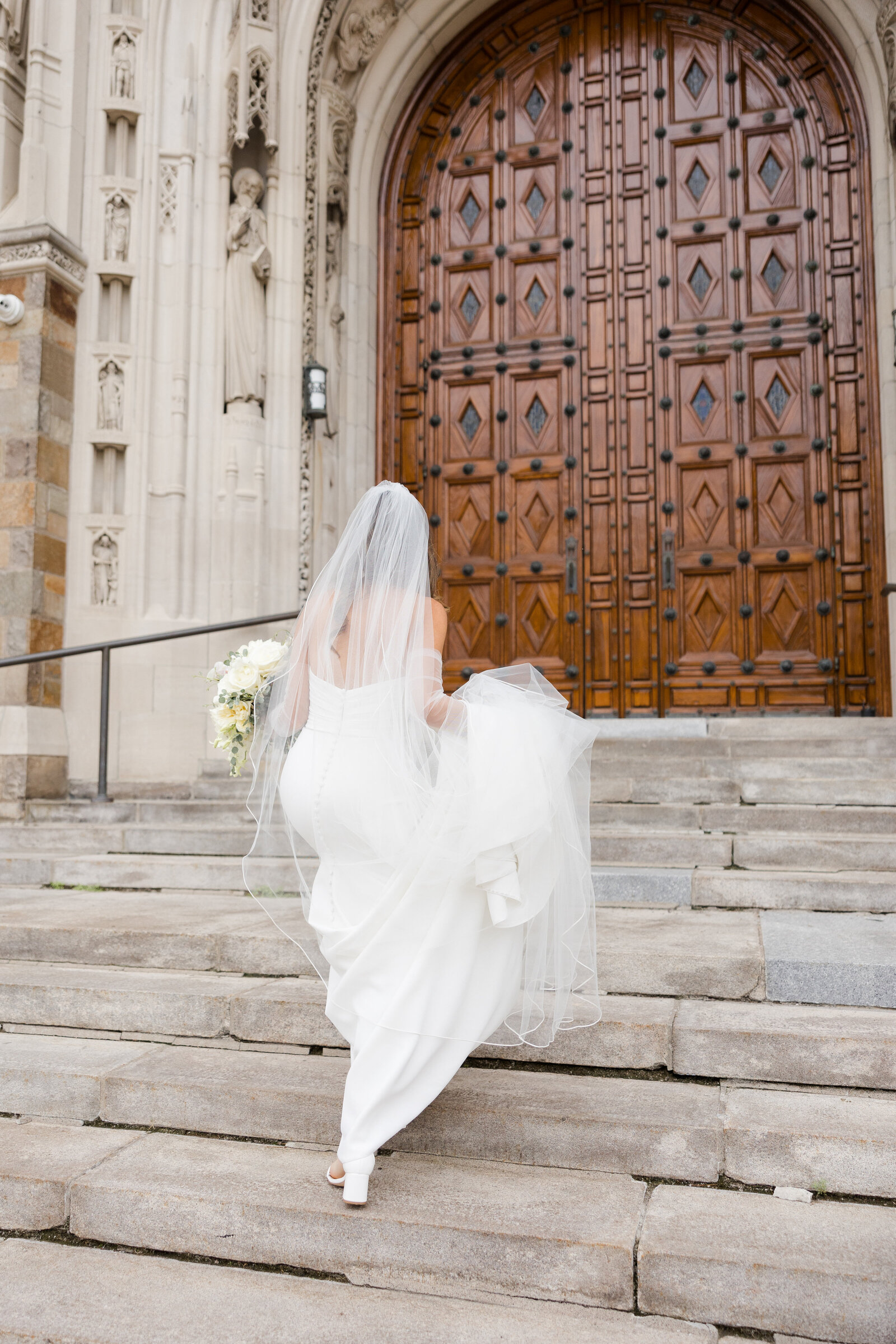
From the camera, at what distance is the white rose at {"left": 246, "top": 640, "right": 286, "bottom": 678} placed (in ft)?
10.3

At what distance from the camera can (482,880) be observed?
8.54ft

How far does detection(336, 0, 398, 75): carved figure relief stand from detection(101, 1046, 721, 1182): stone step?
7.50 m

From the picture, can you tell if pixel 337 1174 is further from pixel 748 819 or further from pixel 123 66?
pixel 123 66

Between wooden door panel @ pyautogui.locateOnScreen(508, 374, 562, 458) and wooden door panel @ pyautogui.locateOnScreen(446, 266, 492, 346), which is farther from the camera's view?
wooden door panel @ pyautogui.locateOnScreen(446, 266, 492, 346)

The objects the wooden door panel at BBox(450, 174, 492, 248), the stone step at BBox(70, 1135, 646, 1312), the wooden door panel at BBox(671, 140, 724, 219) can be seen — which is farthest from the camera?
the wooden door panel at BBox(450, 174, 492, 248)

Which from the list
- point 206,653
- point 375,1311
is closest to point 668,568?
point 206,653

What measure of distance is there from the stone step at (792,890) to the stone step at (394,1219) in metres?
1.68

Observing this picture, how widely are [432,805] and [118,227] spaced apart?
20.3 feet

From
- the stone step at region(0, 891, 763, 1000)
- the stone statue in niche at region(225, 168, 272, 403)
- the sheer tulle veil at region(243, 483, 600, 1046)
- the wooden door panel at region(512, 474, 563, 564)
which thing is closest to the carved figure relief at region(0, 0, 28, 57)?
the stone statue in niche at region(225, 168, 272, 403)

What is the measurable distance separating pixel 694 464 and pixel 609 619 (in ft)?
4.13

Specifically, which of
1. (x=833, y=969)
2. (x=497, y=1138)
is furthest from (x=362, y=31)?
(x=497, y=1138)

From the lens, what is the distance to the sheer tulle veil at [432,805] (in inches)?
103

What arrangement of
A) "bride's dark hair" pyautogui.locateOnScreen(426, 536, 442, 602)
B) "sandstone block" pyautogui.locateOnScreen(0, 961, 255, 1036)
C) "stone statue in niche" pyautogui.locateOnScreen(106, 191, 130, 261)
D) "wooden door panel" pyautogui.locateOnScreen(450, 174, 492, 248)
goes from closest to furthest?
"bride's dark hair" pyautogui.locateOnScreen(426, 536, 442, 602) → "sandstone block" pyautogui.locateOnScreen(0, 961, 255, 1036) → "stone statue in niche" pyautogui.locateOnScreen(106, 191, 130, 261) → "wooden door panel" pyautogui.locateOnScreen(450, 174, 492, 248)

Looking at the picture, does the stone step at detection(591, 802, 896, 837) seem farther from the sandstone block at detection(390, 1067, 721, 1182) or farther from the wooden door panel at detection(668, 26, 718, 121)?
the wooden door panel at detection(668, 26, 718, 121)
